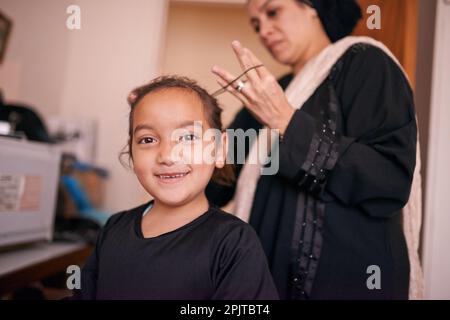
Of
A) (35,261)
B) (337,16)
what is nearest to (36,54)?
(35,261)

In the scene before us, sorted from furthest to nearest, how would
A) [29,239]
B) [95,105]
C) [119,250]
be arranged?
1. [29,239]
2. [95,105]
3. [119,250]

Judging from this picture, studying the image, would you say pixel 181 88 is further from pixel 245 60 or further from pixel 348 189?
pixel 348 189

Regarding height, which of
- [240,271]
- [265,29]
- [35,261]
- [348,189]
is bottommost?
[35,261]

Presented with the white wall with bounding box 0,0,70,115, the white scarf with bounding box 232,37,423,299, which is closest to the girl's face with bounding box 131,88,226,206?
the white scarf with bounding box 232,37,423,299

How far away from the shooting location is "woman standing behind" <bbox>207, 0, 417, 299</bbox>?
50cm

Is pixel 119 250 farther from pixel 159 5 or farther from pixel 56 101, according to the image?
pixel 56 101

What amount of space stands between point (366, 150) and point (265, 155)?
0.14 m

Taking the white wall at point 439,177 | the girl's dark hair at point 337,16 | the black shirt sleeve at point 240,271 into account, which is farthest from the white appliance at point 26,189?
the white wall at point 439,177

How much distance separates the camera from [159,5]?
21.5 inches

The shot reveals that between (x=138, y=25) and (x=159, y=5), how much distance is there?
0.04 meters

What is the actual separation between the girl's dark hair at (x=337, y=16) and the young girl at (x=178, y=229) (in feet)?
0.82

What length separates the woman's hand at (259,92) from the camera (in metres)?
0.48

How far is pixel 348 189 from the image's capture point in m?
0.51
